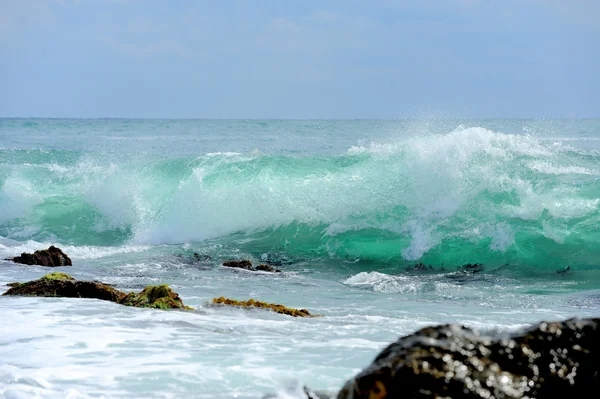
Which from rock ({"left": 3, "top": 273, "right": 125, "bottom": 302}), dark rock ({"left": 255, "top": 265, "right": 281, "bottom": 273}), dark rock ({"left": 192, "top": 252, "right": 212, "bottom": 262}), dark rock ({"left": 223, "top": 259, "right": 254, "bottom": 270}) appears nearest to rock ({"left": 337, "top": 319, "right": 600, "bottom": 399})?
rock ({"left": 3, "top": 273, "right": 125, "bottom": 302})

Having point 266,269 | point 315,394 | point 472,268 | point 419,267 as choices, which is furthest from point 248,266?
point 315,394

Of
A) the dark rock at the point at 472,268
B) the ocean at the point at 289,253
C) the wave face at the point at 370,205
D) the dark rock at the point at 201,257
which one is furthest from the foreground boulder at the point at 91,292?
the wave face at the point at 370,205

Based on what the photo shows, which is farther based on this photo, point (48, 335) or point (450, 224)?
point (450, 224)

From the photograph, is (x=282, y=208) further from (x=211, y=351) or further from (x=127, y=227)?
(x=211, y=351)

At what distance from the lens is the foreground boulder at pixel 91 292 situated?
752 centimetres

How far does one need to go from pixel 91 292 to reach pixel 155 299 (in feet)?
3.04

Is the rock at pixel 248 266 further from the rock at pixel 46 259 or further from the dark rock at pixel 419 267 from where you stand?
the rock at pixel 46 259

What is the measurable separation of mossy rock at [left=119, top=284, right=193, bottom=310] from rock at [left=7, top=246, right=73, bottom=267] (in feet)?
13.8

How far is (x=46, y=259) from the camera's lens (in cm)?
1140

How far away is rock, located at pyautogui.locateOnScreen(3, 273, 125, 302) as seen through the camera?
7.95 m

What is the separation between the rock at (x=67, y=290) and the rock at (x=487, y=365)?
18.0ft

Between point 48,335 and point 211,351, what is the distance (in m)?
1.52

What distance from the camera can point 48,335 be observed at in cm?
614

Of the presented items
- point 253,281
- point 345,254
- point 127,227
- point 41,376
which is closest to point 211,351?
point 41,376
